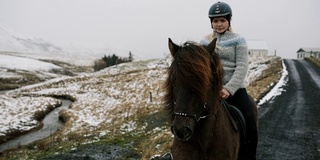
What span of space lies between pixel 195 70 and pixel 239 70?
1.41 metres

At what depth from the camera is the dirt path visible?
318 inches

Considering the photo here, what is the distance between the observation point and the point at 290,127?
1097 centimetres

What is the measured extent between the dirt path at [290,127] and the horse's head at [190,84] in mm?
5743

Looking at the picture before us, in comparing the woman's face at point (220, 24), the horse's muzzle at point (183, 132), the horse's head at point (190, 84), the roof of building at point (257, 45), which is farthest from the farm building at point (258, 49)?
the horse's muzzle at point (183, 132)

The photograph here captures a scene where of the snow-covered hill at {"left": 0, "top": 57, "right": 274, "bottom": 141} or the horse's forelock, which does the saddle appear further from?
the snow-covered hill at {"left": 0, "top": 57, "right": 274, "bottom": 141}

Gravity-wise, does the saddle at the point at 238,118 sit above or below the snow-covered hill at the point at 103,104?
above

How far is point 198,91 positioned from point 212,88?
388mm

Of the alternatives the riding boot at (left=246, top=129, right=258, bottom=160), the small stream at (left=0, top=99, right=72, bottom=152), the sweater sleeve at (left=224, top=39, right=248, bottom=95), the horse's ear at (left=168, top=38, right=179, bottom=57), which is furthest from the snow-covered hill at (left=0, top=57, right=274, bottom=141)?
the horse's ear at (left=168, top=38, right=179, bottom=57)

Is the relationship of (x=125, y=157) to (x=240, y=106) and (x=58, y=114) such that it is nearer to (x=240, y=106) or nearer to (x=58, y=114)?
(x=240, y=106)

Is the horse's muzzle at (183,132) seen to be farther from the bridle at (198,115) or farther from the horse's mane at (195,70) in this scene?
the horse's mane at (195,70)

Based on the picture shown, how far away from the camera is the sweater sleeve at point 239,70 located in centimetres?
373

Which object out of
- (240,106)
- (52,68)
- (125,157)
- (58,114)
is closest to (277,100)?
(125,157)

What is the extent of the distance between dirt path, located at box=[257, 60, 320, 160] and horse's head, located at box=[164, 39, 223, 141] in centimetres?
574

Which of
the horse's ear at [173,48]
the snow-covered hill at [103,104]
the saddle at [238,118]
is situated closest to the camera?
the horse's ear at [173,48]
